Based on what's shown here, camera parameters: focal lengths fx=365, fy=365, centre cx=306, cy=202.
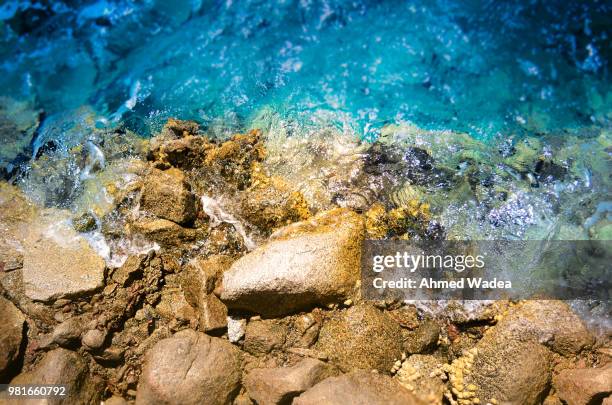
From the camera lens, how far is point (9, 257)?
475cm

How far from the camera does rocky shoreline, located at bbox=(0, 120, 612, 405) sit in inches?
151

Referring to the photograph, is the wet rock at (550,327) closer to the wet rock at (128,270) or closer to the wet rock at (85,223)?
the wet rock at (128,270)

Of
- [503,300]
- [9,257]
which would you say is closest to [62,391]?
[9,257]

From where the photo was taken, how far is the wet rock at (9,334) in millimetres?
4133

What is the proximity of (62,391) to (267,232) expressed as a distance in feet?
9.22

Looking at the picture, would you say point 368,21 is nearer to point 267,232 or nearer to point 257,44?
point 257,44

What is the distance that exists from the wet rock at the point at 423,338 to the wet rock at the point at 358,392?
0.47 metres

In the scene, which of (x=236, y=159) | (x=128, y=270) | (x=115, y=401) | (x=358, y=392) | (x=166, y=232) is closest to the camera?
(x=358, y=392)

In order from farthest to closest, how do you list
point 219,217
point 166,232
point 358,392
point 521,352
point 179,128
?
point 179,128, point 219,217, point 166,232, point 521,352, point 358,392

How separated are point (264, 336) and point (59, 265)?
2.78 meters

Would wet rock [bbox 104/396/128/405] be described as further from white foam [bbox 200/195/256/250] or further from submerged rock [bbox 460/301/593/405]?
submerged rock [bbox 460/301/593/405]

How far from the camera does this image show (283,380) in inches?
147

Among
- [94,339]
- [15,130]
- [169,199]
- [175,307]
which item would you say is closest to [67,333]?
[94,339]

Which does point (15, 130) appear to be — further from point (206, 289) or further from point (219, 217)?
point (206, 289)
